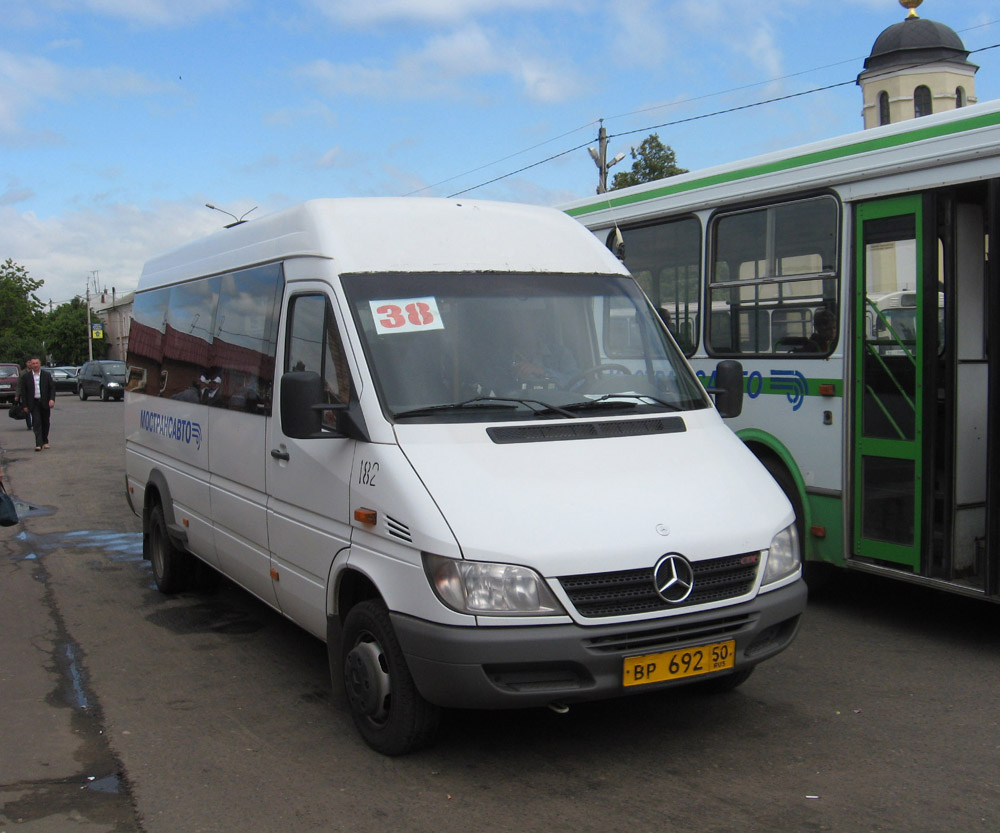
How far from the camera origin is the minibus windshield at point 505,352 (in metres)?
4.89

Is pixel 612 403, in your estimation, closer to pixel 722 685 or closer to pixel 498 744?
pixel 722 685

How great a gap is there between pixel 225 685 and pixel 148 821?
1707 millimetres

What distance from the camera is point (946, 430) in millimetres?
6250

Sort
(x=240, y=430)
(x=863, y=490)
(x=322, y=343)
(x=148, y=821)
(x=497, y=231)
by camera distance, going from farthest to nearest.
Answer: (x=863, y=490), (x=240, y=430), (x=497, y=231), (x=322, y=343), (x=148, y=821)

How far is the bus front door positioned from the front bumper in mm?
2597

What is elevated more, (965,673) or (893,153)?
(893,153)

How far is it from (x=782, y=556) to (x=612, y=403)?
106 centimetres

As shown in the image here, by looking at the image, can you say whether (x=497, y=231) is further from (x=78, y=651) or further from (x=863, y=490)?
(x=78, y=651)

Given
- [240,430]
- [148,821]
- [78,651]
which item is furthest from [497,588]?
[78,651]

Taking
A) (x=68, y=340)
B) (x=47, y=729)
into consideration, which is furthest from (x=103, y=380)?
(x=68, y=340)

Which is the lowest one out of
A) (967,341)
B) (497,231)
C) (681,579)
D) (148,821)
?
(148,821)

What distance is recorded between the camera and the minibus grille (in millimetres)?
4195

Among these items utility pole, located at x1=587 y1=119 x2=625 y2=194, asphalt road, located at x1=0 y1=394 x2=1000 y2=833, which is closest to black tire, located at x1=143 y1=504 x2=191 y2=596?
asphalt road, located at x1=0 y1=394 x2=1000 y2=833

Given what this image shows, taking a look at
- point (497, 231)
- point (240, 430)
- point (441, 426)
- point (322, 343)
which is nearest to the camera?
point (441, 426)
